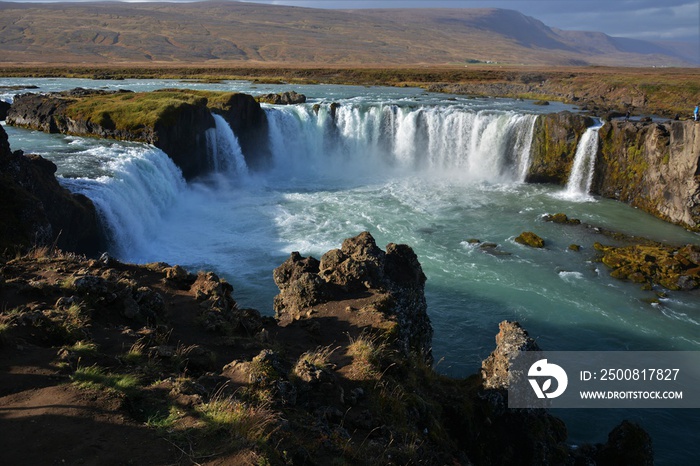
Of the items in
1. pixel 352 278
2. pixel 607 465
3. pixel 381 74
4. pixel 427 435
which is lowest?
pixel 607 465

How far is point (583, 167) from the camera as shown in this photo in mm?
38594

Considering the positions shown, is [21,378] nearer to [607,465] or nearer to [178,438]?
[178,438]

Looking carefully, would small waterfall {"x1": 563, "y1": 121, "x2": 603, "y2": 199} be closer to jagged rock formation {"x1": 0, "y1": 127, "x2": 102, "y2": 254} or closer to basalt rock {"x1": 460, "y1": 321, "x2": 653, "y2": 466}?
basalt rock {"x1": 460, "y1": 321, "x2": 653, "y2": 466}

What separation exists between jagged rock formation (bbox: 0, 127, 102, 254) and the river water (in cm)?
188

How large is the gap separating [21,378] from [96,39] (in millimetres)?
215374

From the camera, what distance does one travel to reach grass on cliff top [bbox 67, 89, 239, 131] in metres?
35.5

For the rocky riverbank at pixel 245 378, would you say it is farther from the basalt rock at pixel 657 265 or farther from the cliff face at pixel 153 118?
the cliff face at pixel 153 118

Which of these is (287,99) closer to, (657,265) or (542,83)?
(657,265)

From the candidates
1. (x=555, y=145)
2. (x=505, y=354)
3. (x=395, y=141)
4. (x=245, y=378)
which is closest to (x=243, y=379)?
(x=245, y=378)

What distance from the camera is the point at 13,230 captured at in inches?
609

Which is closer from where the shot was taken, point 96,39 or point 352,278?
point 352,278

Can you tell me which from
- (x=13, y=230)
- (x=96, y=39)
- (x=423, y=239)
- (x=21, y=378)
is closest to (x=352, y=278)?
(x=21, y=378)

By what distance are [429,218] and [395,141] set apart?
56.7 feet

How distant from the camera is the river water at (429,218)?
1957cm
